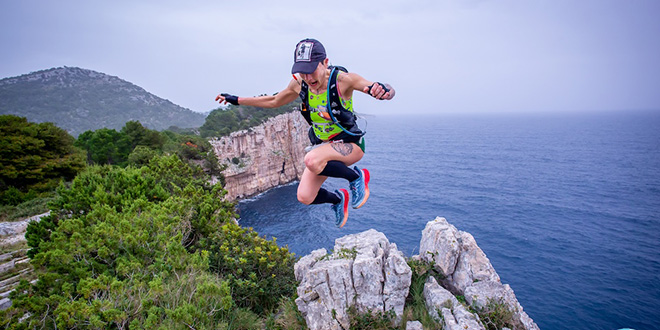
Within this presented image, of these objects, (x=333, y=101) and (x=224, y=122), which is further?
(x=224, y=122)

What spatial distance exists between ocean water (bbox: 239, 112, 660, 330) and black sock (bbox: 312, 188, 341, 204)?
4308mm

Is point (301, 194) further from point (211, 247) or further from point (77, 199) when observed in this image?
point (77, 199)

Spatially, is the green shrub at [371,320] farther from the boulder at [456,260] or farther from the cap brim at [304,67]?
the cap brim at [304,67]

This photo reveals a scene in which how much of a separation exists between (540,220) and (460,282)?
118ft

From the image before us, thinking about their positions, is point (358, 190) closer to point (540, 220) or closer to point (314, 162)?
point (314, 162)

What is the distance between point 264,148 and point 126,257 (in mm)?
43018

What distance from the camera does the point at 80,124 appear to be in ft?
263

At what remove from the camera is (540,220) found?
36344 mm

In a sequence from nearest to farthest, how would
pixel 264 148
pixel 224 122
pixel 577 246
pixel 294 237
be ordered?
pixel 577 246
pixel 294 237
pixel 264 148
pixel 224 122

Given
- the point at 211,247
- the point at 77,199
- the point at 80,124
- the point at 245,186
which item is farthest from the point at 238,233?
the point at 80,124

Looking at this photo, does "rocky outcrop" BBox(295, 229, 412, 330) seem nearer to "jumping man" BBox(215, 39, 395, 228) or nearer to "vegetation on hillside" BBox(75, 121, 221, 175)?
"jumping man" BBox(215, 39, 395, 228)

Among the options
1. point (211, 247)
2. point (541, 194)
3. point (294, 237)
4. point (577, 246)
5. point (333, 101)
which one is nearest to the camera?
point (333, 101)

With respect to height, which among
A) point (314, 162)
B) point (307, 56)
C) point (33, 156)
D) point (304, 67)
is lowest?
point (33, 156)

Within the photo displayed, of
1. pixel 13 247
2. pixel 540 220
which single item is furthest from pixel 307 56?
pixel 540 220
